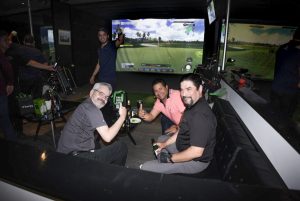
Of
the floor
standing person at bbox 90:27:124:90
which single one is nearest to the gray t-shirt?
the floor

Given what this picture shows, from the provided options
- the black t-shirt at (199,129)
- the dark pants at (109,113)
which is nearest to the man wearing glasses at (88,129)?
the black t-shirt at (199,129)

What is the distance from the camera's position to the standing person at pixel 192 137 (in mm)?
2225

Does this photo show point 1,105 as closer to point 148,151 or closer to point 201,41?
point 148,151

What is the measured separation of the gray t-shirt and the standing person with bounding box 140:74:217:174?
2.36 feet

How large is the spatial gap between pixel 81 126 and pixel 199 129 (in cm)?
122

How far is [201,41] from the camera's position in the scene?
440 inches

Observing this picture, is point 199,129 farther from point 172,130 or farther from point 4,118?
point 4,118

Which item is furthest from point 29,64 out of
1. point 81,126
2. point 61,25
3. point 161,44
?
point 161,44

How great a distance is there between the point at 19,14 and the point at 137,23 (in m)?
5.80

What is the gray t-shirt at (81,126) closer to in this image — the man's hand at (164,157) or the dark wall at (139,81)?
the man's hand at (164,157)

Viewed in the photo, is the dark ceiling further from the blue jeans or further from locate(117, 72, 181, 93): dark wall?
the blue jeans

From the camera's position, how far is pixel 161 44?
11.9 m

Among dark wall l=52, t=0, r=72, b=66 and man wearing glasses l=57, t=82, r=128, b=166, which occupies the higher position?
dark wall l=52, t=0, r=72, b=66

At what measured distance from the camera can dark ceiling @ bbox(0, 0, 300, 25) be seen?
8.09 m
